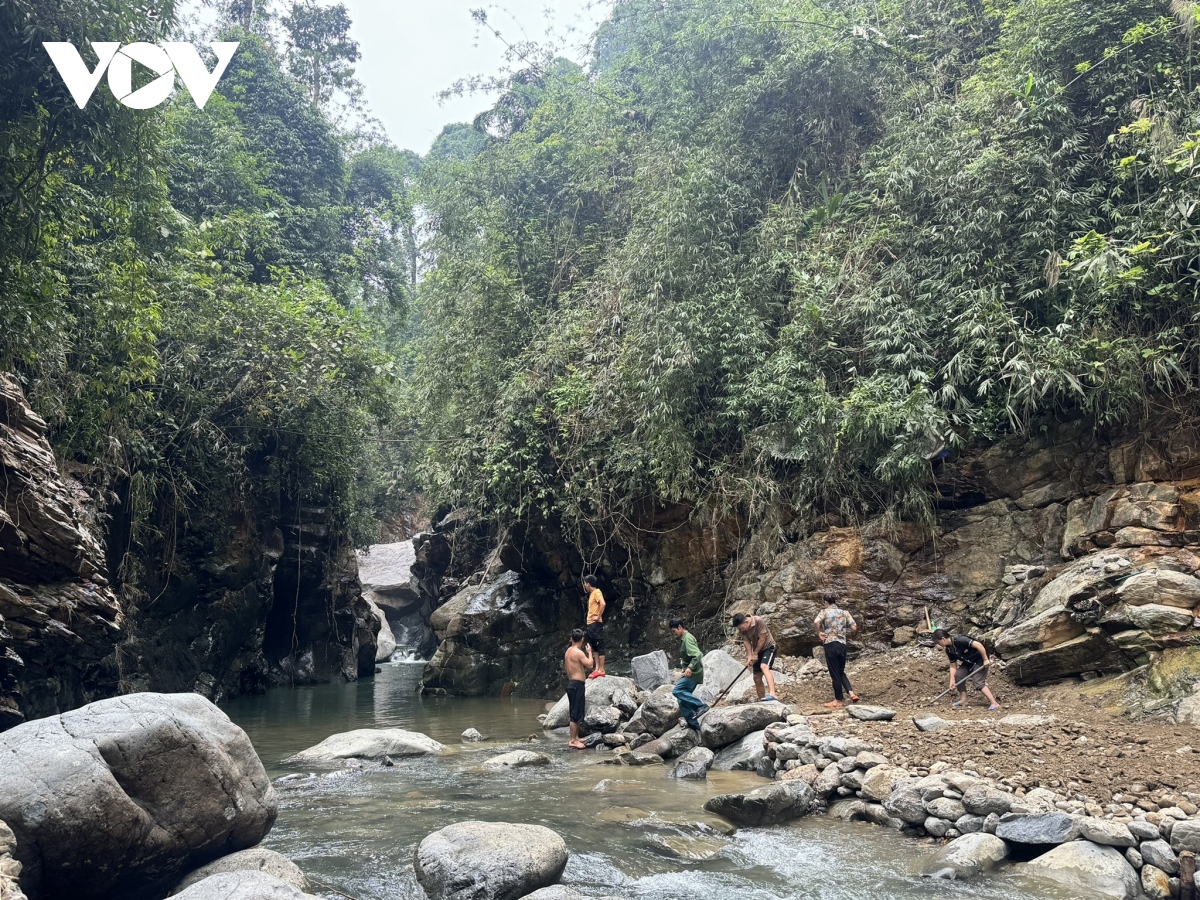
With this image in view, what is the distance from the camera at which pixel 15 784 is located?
4316 millimetres

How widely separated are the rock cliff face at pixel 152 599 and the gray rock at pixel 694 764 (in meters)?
6.68

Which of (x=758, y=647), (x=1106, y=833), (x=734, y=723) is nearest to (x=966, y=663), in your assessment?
(x=758, y=647)

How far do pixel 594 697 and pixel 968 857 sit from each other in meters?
6.29

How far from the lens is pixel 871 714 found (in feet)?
28.5

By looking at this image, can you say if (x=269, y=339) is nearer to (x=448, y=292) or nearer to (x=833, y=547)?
(x=448, y=292)

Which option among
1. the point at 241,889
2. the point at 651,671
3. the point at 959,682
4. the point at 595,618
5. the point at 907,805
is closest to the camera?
the point at 241,889

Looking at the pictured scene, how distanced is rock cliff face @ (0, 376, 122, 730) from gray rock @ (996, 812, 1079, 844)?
9.28m

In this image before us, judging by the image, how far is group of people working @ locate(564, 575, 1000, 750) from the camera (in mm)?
9125

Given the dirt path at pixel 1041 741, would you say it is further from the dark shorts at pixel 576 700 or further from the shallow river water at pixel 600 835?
the dark shorts at pixel 576 700

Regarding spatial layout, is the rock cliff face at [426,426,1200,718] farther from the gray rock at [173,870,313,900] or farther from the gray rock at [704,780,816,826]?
the gray rock at [173,870,313,900]

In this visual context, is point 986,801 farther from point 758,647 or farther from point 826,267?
point 826,267

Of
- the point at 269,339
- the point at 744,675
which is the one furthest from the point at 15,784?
the point at 269,339

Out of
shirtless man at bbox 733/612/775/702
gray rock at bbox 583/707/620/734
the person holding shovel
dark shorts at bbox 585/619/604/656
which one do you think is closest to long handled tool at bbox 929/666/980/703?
the person holding shovel

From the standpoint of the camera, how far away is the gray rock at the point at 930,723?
7.86m
